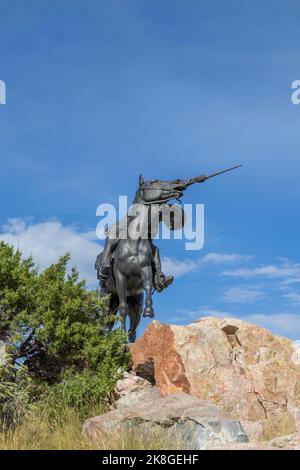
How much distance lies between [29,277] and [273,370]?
19.2 feet

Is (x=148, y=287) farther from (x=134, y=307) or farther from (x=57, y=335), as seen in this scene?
(x=57, y=335)

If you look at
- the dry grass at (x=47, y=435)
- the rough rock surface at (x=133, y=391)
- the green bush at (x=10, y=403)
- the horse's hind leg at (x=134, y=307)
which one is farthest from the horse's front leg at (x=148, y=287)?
the green bush at (x=10, y=403)

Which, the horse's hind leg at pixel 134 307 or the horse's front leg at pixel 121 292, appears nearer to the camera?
the horse's front leg at pixel 121 292

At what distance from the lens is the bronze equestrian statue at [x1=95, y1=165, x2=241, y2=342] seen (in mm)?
18578

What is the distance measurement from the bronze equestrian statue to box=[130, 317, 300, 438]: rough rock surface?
3525 mm

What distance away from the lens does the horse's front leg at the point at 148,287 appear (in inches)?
712

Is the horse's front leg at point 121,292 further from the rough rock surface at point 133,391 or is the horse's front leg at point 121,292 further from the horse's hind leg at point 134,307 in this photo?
the rough rock surface at point 133,391

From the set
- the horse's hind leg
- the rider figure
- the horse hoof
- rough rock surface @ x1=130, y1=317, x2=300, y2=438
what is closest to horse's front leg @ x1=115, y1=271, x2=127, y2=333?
the rider figure

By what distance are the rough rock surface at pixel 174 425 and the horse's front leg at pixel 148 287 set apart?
251 inches

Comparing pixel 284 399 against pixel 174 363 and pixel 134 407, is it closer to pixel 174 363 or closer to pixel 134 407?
pixel 174 363

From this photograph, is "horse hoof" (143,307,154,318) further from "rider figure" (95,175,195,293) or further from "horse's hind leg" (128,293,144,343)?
"horse's hind leg" (128,293,144,343)
